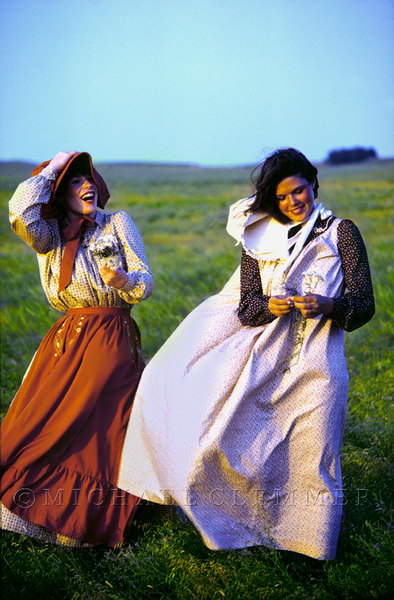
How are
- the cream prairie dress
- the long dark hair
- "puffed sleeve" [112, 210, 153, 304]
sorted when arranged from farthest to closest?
"puffed sleeve" [112, 210, 153, 304], the long dark hair, the cream prairie dress

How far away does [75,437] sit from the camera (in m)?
3.28

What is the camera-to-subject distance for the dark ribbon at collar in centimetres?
346

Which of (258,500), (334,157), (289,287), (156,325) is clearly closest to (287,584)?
(258,500)

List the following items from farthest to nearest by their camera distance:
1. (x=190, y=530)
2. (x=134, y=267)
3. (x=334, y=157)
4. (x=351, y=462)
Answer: (x=334, y=157), (x=351, y=462), (x=134, y=267), (x=190, y=530)

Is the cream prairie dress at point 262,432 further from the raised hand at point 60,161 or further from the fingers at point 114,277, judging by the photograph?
the raised hand at point 60,161

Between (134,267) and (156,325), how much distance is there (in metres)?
4.21

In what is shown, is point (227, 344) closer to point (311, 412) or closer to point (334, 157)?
point (311, 412)

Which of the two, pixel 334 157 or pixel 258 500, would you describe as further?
pixel 334 157

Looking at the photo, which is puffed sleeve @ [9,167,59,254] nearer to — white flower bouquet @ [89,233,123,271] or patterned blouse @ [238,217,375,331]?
white flower bouquet @ [89,233,123,271]

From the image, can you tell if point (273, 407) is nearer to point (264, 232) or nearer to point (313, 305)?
point (313, 305)

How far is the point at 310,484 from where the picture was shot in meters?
3.03

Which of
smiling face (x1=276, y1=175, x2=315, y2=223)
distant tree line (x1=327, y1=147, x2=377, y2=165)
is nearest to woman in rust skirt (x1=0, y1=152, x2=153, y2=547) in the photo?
smiling face (x1=276, y1=175, x2=315, y2=223)

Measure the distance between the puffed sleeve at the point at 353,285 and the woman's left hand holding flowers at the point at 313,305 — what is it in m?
0.05

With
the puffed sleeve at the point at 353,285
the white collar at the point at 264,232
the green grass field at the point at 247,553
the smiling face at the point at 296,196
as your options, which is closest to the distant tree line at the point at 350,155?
the green grass field at the point at 247,553
